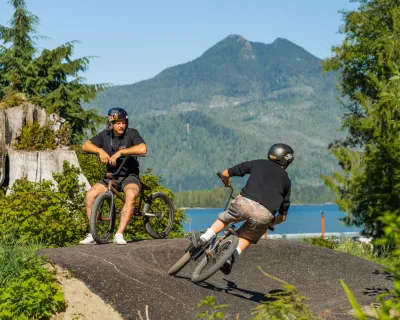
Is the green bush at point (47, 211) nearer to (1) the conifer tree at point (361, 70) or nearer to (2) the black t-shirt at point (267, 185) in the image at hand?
(2) the black t-shirt at point (267, 185)

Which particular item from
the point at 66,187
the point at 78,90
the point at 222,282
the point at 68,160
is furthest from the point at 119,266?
the point at 78,90

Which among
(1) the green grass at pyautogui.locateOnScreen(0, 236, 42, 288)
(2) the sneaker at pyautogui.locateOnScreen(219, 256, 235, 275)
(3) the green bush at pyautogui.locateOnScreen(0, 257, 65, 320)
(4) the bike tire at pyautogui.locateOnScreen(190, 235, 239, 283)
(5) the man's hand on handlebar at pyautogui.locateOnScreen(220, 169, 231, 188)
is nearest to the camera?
(3) the green bush at pyautogui.locateOnScreen(0, 257, 65, 320)

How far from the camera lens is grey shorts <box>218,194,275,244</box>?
836cm

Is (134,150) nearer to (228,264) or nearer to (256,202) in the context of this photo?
(256,202)

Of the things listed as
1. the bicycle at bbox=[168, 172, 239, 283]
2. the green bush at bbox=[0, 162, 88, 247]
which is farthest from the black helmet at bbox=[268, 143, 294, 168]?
the green bush at bbox=[0, 162, 88, 247]

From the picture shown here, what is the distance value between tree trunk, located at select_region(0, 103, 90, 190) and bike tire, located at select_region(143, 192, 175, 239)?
199 centimetres

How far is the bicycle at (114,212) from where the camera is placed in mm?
10609

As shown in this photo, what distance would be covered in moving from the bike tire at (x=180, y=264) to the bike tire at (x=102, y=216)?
1891 mm

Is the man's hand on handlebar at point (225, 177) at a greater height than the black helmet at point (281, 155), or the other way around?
the black helmet at point (281, 155)

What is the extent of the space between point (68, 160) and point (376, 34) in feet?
89.9

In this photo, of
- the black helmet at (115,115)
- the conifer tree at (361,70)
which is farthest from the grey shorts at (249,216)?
the conifer tree at (361,70)

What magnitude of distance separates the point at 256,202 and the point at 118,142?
327 cm

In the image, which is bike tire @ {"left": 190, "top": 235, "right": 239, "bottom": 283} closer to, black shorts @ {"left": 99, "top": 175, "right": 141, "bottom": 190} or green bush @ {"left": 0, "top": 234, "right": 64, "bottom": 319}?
green bush @ {"left": 0, "top": 234, "right": 64, "bottom": 319}

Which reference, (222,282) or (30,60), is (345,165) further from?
(222,282)
